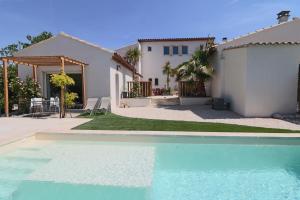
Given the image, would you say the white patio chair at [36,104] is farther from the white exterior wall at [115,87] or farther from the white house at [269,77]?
the white house at [269,77]

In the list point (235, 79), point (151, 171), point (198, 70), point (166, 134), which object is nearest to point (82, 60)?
point (198, 70)

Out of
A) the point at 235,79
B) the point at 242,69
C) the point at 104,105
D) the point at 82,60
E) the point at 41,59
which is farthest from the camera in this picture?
the point at 82,60

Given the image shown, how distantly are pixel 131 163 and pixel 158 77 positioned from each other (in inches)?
1304

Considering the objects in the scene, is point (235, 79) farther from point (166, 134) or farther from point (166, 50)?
point (166, 50)

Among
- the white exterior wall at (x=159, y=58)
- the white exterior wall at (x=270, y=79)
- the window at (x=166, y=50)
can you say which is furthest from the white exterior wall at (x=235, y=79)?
the window at (x=166, y=50)

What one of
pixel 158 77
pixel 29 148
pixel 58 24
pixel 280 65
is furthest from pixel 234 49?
pixel 158 77

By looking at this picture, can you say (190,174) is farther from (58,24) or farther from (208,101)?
(58,24)

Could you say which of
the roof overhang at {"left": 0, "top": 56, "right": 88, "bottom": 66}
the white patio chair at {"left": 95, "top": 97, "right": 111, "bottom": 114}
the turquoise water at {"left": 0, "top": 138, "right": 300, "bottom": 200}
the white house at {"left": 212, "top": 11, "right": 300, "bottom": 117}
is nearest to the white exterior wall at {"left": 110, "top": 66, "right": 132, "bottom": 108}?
the white patio chair at {"left": 95, "top": 97, "right": 111, "bottom": 114}

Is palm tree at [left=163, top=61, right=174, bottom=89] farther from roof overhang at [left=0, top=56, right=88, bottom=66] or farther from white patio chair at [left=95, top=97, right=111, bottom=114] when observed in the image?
white patio chair at [left=95, top=97, right=111, bottom=114]

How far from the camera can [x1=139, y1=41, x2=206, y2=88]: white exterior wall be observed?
39.1 m

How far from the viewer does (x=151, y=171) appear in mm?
6957

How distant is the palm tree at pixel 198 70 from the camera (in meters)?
22.4

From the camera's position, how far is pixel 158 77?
40.3 m

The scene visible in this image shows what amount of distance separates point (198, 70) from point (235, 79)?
5574mm
